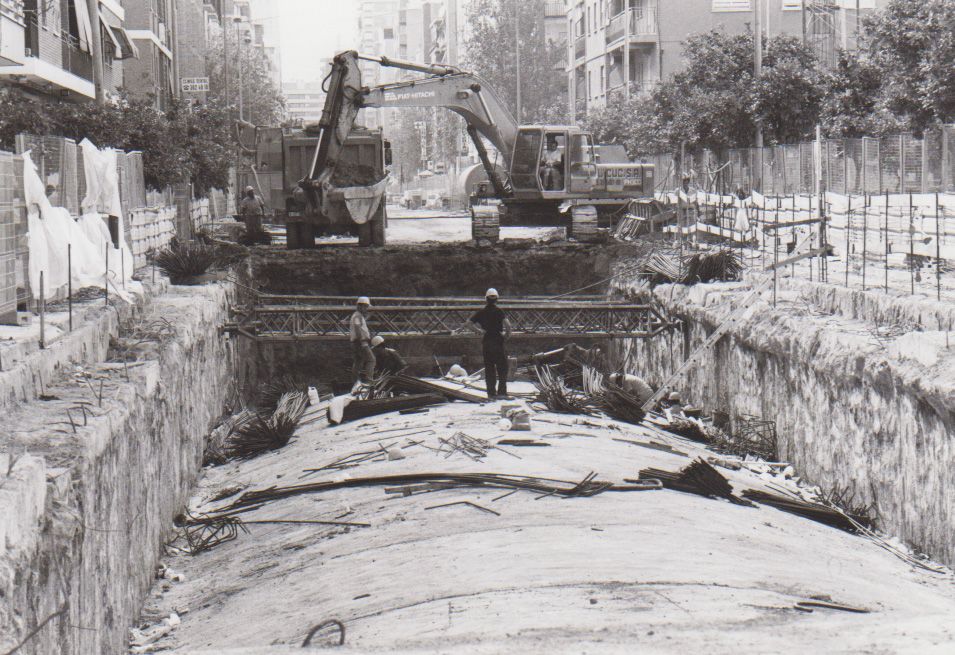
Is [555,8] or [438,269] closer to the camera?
[438,269]

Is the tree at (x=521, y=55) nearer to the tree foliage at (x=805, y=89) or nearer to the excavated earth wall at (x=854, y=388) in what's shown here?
the tree foliage at (x=805, y=89)

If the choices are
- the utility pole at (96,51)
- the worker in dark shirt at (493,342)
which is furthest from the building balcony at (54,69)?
the worker in dark shirt at (493,342)

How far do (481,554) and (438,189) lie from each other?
270 feet

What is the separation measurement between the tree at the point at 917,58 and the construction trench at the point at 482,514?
9274 millimetres

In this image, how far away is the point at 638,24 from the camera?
59781 mm

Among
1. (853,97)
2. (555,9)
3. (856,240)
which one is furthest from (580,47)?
(856,240)

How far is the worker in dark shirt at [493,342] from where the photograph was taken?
728 inches

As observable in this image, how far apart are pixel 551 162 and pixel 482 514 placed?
19104 millimetres

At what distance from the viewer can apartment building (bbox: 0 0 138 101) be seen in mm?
27219

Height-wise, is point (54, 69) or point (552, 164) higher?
point (54, 69)

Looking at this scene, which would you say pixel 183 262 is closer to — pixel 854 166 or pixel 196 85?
pixel 854 166

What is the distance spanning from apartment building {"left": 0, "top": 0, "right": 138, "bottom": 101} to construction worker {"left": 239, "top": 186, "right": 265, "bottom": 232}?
5314 millimetres

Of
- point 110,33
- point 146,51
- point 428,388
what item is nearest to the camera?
point 428,388

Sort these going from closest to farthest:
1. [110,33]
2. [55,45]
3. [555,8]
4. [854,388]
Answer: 1. [854,388]
2. [55,45]
3. [110,33]
4. [555,8]
